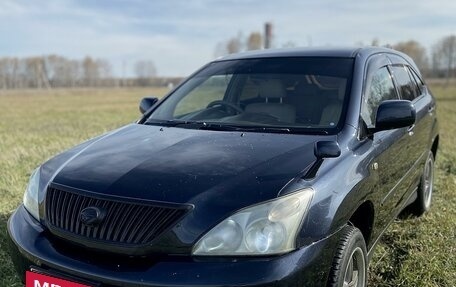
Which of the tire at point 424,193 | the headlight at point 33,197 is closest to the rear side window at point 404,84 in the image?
the tire at point 424,193

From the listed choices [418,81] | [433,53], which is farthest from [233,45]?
[418,81]

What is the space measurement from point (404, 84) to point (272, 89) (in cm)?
140

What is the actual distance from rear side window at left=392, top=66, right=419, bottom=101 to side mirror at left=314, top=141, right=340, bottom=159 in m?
1.77

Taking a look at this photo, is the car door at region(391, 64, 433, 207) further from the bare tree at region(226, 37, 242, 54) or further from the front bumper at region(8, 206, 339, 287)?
the bare tree at region(226, 37, 242, 54)

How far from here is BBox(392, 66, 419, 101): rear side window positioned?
392 centimetres

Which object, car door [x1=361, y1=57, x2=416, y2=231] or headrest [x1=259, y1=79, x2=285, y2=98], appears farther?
headrest [x1=259, y1=79, x2=285, y2=98]

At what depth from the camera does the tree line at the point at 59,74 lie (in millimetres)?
111875

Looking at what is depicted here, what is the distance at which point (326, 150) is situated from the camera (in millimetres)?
2346

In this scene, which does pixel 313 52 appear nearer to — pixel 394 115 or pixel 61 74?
pixel 394 115

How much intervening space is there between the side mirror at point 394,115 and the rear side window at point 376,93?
123 millimetres

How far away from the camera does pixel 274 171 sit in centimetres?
221

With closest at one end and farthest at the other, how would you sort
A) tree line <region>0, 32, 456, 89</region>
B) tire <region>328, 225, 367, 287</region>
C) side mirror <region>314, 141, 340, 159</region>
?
tire <region>328, 225, 367, 287</region> → side mirror <region>314, 141, 340, 159</region> → tree line <region>0, 32, 456, 89</region>

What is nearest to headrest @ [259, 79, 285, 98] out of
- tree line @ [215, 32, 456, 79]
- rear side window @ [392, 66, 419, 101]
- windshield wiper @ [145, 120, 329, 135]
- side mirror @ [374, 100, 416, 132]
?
A: windshield wiper @ [145, 120, 329, 135]

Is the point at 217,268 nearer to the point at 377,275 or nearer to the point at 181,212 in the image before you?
the point at 181,212
